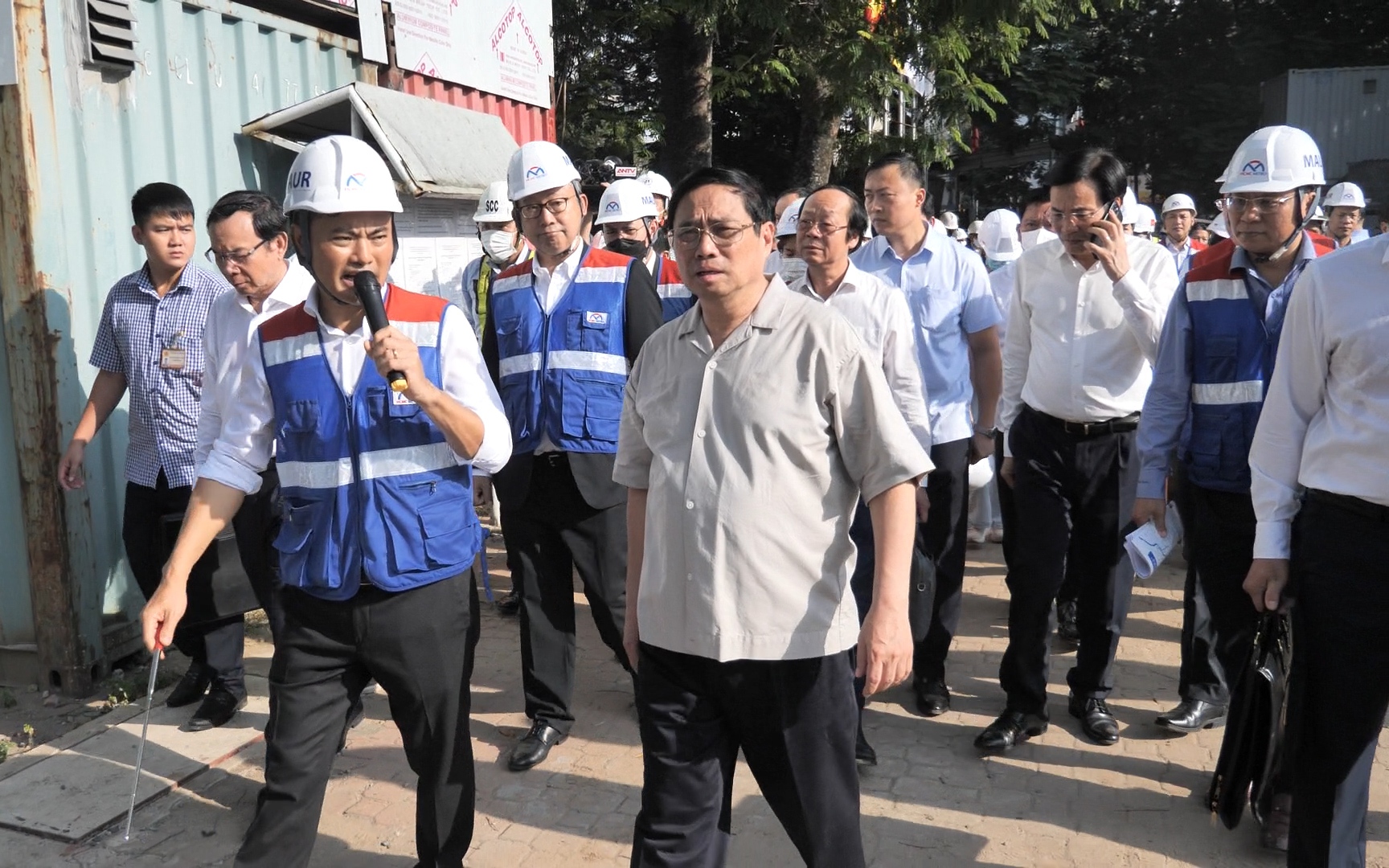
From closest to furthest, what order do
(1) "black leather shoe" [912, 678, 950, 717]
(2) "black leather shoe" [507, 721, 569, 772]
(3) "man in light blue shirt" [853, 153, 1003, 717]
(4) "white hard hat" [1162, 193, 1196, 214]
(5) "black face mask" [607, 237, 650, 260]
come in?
(2) "black leather shoe" [507, 721, 569, 772] → (3) "man in light blue shirt" [853, 153, 1003, 717] → (1) "black leather shoe" [912, 678, 950, 717] → (5) "black face mask" [607, 237, 650, 260] → (4) "white hard hat" [1162, 193, 1196, 214]

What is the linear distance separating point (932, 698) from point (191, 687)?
3.20 m

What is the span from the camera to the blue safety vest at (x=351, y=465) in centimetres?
290

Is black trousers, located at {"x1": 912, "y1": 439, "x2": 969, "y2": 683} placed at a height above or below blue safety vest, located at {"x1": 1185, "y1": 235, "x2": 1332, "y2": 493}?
below

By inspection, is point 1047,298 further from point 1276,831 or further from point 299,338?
point 299,338

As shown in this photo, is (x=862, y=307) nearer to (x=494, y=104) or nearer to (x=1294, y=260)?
(x=1294, y=260)

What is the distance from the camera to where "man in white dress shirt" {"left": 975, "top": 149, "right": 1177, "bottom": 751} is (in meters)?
4.36

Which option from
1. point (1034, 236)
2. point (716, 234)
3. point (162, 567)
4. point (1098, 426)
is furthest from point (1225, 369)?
point (1034, 236)

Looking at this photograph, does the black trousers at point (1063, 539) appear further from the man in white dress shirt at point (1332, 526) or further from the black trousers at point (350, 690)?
the black trousers at point (350, 690)

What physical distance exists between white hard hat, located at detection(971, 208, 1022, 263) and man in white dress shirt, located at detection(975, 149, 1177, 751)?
4.16 meters

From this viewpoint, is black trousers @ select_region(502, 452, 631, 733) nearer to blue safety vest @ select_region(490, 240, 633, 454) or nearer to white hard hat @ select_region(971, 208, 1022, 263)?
blue safety vest @ select_region(490, 240, 633, 454)

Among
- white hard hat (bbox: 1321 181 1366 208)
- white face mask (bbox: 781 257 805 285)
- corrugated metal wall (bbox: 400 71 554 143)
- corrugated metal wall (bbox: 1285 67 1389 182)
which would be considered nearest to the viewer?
white face mask (bbox: 781 257 805 285)

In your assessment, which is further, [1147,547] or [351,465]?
[1147,547]

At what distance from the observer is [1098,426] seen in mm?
4391

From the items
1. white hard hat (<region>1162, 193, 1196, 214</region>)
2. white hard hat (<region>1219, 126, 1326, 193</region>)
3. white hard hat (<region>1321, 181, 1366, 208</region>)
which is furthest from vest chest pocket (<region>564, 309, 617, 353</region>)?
white hard hat (<region>1321, 181, 1366, 208</region>)
